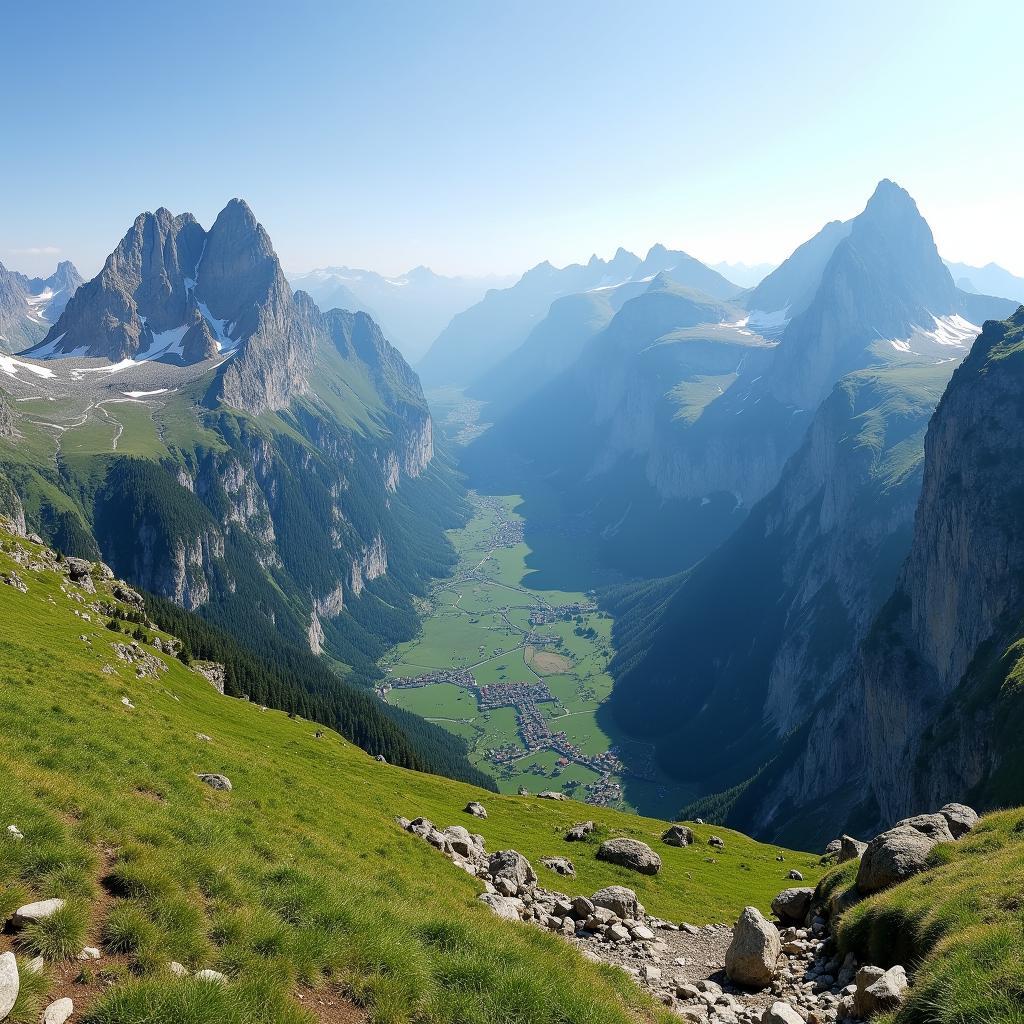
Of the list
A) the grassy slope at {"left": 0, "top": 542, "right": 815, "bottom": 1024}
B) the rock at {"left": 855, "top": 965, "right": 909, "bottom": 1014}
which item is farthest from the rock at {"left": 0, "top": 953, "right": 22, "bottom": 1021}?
the rock at {"left": 855, "top": 965, "right": 909, "bottom": 1014}

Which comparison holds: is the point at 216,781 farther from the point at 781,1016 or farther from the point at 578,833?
the point at 578,833

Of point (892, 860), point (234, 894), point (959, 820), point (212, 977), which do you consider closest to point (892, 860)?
point (892, 860)

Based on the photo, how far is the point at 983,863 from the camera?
21.5 metres

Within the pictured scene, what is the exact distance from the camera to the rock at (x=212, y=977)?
1126 centimetres

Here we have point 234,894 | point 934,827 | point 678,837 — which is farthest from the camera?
point 678,837

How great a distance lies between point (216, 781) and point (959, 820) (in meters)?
30.9

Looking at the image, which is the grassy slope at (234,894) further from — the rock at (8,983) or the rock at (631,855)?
the rock at (631,855)

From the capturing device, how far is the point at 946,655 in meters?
116

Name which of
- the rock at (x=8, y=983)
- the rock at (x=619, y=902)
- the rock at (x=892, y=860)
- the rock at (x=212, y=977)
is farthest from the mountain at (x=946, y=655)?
the rock at (x=8, y=983)

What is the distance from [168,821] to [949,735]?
93.9 meters

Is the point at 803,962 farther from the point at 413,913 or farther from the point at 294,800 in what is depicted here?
the point at 294,800

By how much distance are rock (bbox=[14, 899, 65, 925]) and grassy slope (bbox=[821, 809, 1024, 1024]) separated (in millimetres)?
16418

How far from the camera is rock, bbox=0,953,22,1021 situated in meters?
9.46

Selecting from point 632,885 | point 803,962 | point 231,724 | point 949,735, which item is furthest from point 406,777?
point 949,735
